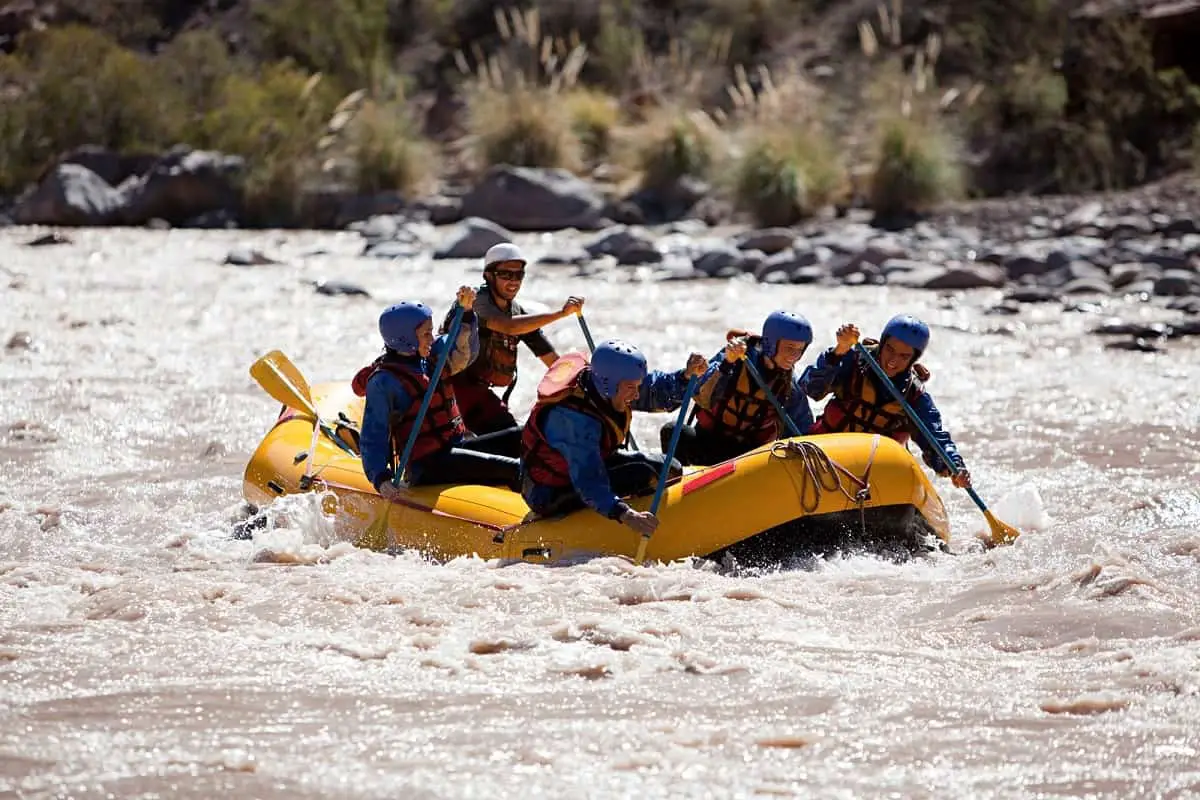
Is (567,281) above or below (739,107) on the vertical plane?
below

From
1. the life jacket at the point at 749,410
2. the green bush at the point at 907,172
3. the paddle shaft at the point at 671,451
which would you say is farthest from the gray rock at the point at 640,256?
the paddle shaft at the point at 671,451

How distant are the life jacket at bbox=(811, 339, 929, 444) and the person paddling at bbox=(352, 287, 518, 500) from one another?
54.7 inches

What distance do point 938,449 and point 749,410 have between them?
76 centimetres

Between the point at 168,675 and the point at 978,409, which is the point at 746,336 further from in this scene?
the point at 978,409

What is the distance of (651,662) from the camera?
4938mm

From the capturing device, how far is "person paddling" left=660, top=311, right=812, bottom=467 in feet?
20.9

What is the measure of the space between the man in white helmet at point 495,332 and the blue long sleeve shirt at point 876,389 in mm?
1046

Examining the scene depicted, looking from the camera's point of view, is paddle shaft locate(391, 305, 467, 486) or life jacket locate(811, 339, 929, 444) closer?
paddle shaft locate(391, 305, 467, 486)

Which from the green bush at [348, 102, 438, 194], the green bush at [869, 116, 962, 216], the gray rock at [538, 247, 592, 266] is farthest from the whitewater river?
the green bush at [348, 102, 438, 194]

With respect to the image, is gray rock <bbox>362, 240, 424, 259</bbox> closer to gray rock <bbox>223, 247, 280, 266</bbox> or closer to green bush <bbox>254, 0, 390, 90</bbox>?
gray rock <bbox>223, 247, 280, 266</bbox>

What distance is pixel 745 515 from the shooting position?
19.4 feet

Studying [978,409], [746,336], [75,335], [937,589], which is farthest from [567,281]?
[937,589]

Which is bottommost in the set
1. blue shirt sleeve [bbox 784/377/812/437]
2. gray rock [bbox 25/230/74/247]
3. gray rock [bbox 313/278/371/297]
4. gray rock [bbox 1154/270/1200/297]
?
gray rock [bbox 1154/270/1200/297]

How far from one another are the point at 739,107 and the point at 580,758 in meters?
A: 15.3
